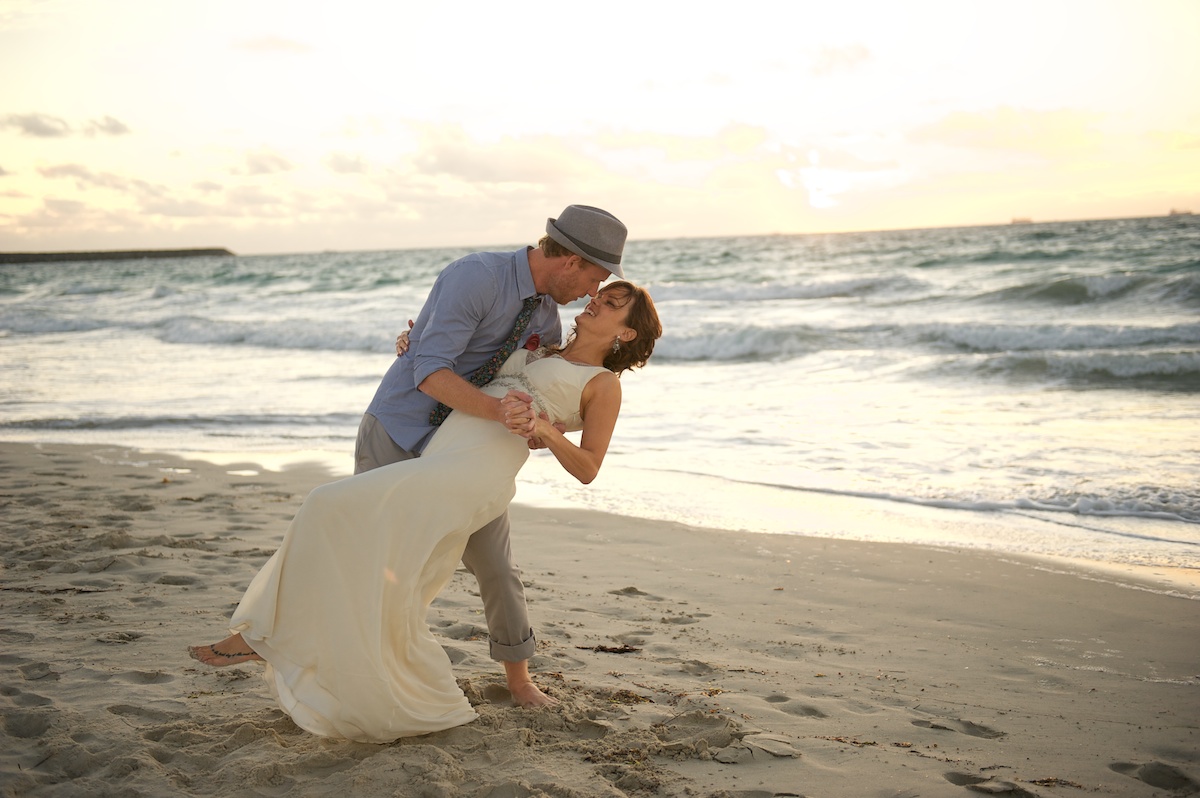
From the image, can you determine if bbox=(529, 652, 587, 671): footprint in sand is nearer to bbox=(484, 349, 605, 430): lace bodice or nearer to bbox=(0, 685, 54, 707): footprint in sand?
bbox=(484, 349, 605, 430): lace bodice

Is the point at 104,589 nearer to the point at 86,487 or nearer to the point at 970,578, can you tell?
the point at 86,487

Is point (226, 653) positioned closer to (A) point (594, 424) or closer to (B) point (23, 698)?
(B) point (23, 698)

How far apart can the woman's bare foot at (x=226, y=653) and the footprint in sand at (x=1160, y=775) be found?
3.08 metres

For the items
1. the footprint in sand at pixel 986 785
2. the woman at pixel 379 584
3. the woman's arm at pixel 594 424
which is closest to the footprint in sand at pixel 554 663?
the woman at pixel 379 584

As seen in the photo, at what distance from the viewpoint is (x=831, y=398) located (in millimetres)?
12109

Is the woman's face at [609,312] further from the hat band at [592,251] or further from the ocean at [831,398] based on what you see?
the ocean at [831,398]

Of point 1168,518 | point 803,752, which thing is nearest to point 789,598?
point 803,752

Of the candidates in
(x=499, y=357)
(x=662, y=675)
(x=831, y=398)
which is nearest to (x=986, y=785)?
(x=662, y=675)

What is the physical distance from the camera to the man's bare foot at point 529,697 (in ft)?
11.9

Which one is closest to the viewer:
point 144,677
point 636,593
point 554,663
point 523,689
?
point 523,689

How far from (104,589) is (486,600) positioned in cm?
247

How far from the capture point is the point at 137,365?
17031 mm

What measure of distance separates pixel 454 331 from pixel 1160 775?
2.89 metres

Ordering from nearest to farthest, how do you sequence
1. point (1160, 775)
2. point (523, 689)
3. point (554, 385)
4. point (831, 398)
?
point (1160, 775), point (554, 385), point (523, 689), point (831, 398)
